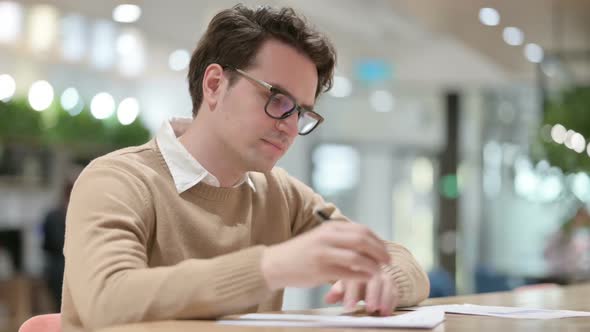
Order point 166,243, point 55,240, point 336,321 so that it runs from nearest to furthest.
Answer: point 336,321, point 166,243, point 55,240

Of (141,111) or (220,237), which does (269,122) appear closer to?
(220,237)

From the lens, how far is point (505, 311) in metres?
1.75

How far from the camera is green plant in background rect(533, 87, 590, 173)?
6648 millimetres

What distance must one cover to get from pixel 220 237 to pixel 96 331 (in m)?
0.55

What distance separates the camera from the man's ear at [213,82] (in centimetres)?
184

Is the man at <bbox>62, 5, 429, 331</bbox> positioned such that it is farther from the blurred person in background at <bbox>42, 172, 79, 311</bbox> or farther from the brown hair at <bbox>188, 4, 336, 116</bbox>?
the blurred person in background at <bbox>42, 172, 79, 311</bbox>

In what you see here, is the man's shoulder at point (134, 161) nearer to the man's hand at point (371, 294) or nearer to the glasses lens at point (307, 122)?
the glasses lens at point (307, 122)

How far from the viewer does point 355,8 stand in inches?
333

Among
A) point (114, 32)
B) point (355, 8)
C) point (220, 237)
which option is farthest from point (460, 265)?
A: point (220, 237)

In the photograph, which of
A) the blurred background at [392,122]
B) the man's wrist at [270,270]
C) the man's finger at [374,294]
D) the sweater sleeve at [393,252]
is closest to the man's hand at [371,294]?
the man's finger at [374,294]

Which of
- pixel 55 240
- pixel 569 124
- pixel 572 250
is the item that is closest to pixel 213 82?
pixel 569 124

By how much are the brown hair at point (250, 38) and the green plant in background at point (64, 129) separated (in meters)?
7.15

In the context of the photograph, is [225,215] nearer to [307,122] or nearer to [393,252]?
[307,122]

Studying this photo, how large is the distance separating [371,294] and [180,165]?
0.51 metres
